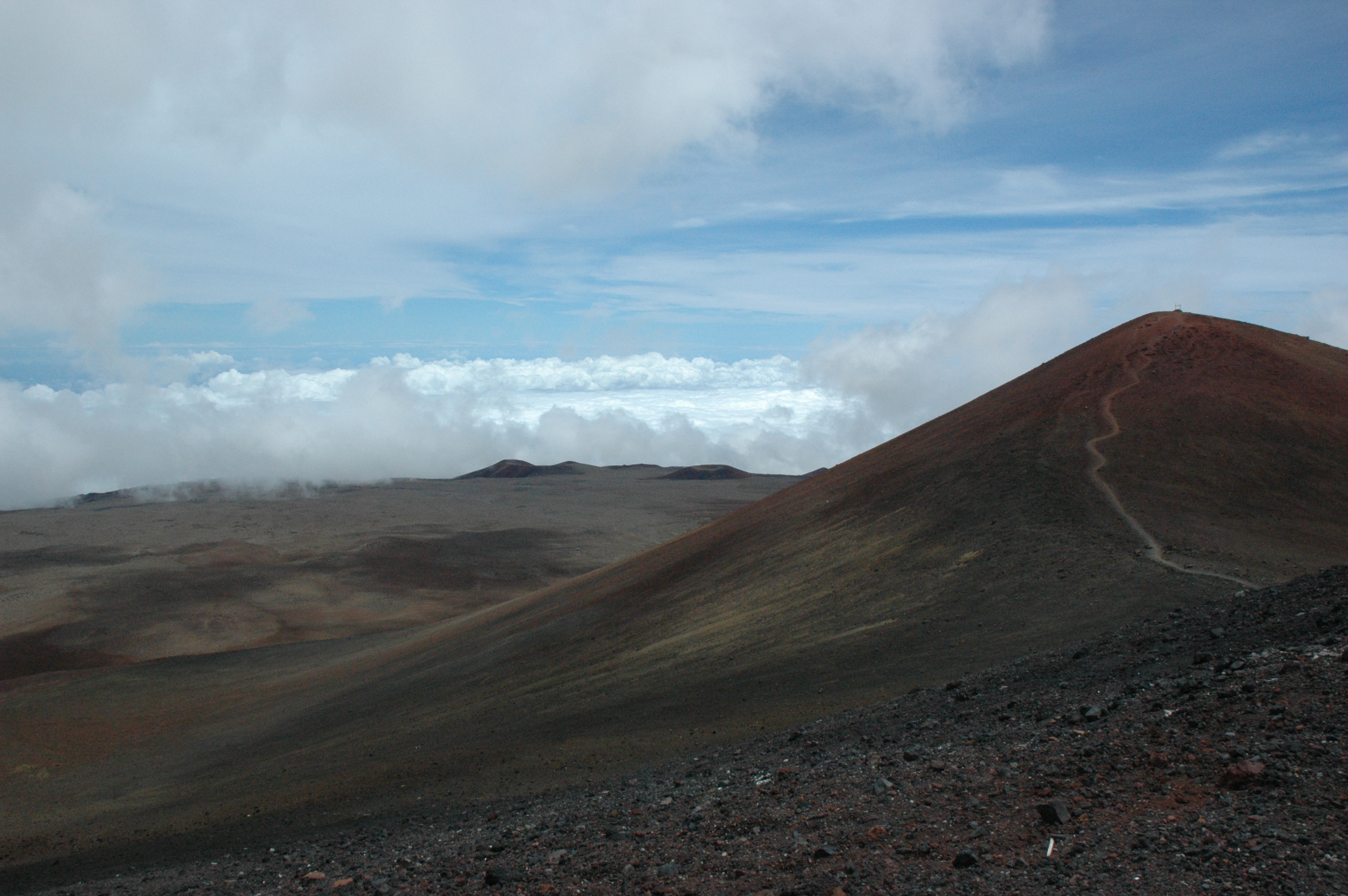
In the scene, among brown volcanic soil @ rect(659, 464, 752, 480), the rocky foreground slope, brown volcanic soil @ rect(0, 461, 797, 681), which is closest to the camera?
the rocky foreground slope

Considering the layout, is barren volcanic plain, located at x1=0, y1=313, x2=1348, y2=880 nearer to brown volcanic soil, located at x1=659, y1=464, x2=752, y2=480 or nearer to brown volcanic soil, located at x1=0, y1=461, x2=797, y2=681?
brown volcanic soil, located at x1=0, y1=461, x2=797, y2=681

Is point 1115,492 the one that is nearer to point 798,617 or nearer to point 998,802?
point 798,617

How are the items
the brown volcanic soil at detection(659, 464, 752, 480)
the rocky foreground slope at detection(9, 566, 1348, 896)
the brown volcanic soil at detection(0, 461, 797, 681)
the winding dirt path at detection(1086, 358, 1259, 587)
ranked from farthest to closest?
the brown volcanic soil at detection(659, 464, 752, 480) → the brown volcanic soil at detection(0, 461, 797, 681) → the winding dirt path at detection(1086, 358, 1259, 587) → the rocky foreground slope at detection(9, 566, 1348, 896)

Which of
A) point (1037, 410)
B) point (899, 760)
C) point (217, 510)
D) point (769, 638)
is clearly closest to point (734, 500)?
point (217, 510)

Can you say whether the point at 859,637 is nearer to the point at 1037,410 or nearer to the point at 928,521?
the point at 928,521

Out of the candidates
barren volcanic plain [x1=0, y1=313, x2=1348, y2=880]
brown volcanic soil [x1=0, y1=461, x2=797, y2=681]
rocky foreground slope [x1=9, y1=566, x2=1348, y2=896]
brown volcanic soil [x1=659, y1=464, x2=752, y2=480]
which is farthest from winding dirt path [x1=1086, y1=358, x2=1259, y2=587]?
brown volcanic soil [x1=659, y1=464, x2=752, y2=480]

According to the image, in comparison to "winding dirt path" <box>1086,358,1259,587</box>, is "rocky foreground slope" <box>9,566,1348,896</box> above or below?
below

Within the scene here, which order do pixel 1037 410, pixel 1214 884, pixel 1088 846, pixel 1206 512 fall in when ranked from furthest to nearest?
pixel 1037 410
pixel 1206 512
pixel 1088 846
pixel 1214 884

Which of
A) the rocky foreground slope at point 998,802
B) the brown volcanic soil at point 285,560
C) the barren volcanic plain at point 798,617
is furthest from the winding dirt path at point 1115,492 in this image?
the brown volcanic soil at point 285,560
